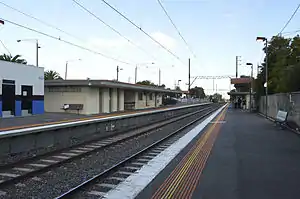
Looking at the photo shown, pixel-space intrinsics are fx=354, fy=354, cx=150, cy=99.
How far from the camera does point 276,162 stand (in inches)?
410

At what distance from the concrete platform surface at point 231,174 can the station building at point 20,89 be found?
20.9 metres

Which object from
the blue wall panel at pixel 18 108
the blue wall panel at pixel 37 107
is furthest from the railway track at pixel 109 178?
the blue wall panel at pixel 37 107

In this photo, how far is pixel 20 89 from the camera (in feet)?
104

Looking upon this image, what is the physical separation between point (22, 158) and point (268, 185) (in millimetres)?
7559

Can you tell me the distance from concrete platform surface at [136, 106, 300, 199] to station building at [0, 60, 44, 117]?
20911mm

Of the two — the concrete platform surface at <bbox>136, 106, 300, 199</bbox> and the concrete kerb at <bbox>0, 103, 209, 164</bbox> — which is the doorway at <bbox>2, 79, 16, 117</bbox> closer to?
the concrete kerb at <bbox>0, 103, 209, 164</bbox>

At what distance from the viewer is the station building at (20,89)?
29.5 meters

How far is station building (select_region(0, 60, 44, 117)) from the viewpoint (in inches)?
1160

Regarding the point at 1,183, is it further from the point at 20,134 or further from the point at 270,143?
the point at 270,143

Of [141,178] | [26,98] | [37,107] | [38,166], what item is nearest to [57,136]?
[38,166]

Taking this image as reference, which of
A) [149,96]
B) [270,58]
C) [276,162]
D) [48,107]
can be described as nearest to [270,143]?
[276,162]

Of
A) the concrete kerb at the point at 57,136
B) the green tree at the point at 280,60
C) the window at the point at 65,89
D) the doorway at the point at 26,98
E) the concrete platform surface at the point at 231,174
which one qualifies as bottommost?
the concrete platform surface at the point at 231,174

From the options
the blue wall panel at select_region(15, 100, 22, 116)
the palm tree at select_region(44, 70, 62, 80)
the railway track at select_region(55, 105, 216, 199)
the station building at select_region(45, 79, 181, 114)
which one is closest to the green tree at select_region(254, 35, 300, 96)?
the station building at select_region(45, 79, 181, 114)

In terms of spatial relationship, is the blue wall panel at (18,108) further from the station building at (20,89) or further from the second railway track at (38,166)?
the second railway track at (38,166)
